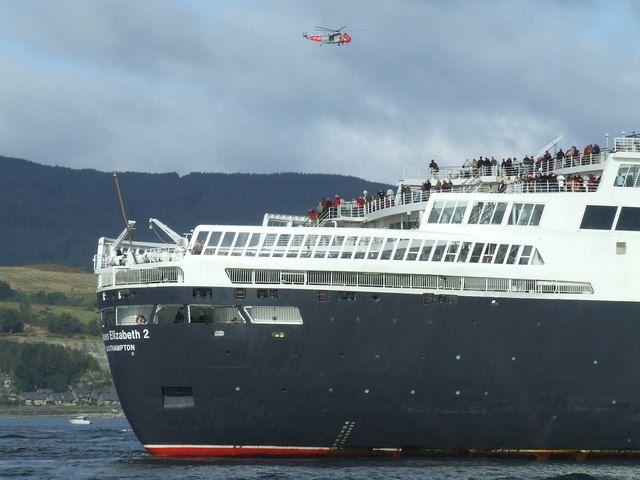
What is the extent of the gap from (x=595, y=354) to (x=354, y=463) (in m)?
11.9

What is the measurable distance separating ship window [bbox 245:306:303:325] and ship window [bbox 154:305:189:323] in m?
3.13

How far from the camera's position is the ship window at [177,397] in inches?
2242

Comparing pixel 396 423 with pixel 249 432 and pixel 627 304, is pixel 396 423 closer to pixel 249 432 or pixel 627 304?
pixel 249 432

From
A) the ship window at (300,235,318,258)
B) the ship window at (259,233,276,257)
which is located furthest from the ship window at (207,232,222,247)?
the ship window at (300,235,318,258)

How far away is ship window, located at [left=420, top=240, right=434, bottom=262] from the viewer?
57.6m

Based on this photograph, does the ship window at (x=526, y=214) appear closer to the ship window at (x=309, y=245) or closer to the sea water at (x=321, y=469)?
the ship window at (x=309, y=245)

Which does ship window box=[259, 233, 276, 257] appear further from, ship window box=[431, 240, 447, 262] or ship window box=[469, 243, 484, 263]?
ship window box=[469, 243, 484, 263]

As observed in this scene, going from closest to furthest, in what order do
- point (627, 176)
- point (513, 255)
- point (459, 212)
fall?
point (513, 255), point (627, 176), point (459, 212)

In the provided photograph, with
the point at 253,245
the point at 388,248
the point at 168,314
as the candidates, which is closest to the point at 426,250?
the point at 388,248

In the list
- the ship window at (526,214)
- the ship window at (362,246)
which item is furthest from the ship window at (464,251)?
the ship window at (362,246)

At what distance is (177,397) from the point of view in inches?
2255

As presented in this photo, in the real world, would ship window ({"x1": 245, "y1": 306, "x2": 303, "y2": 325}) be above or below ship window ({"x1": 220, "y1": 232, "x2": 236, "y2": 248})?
below

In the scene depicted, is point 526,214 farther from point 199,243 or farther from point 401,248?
point 199,243

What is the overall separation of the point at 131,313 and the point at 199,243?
16.5ft
